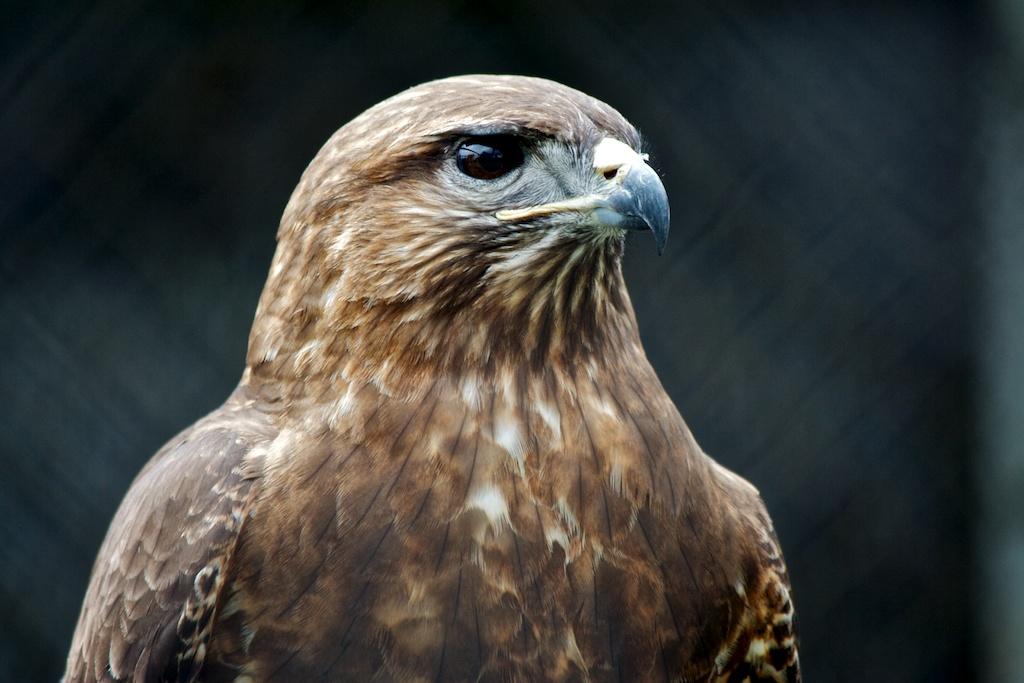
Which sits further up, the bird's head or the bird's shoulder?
the bird's head

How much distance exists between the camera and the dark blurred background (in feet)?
16.3

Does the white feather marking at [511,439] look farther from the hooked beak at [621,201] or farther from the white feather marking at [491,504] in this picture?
the hooked beak at [621,201]

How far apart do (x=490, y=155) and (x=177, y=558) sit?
0.91 m

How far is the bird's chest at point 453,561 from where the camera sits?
229 cm

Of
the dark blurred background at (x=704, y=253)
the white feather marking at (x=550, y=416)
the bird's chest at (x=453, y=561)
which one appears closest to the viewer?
the bird's chest at (x=453, y=561)

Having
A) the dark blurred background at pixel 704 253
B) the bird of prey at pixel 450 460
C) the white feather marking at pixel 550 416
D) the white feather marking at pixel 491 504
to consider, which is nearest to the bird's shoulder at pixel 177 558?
the bird of prey at pixel 450 460

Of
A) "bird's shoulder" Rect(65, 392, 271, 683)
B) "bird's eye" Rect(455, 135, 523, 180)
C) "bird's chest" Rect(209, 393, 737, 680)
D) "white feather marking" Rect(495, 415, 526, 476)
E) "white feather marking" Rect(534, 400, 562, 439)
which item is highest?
"bird's eye" Rect(455, 135, 523, 180)

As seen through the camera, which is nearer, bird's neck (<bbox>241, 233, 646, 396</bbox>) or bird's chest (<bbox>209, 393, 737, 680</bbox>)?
bird's chest (<bbox>209, 393, 737, 680</bbox>)

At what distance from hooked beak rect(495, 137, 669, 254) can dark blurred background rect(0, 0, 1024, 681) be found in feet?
8.58

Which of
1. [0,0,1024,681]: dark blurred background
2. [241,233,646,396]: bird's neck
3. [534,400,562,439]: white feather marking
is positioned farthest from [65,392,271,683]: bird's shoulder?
[0,0,1024,681]: dark blurred background

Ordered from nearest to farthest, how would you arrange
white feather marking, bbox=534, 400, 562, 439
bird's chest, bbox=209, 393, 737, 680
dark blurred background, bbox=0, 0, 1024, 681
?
bird's chest, bbox=209, 393, 737, 680, white feather marking, bbox=534, 400, 562, 439, dark blurred background, bbox=0, 0, 1024, 681

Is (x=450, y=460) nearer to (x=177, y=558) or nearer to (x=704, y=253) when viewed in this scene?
(x=177, y=558)

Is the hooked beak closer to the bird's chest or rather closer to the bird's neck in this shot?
the bird's neck

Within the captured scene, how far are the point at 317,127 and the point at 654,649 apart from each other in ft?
10.1
